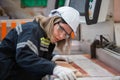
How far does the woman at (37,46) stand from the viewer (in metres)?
1.67

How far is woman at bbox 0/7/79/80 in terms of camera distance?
1.67m

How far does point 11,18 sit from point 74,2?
3.01 feet

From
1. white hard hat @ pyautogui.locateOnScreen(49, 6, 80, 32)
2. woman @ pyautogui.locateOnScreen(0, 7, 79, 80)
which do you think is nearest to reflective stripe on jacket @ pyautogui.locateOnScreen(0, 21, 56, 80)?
woman @ pyautogui.locateOnScreen(0, 7, 79, 80)

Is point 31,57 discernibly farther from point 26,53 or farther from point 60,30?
point 60,30

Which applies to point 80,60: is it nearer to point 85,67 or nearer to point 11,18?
point 85,67

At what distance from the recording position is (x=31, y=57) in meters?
1.67

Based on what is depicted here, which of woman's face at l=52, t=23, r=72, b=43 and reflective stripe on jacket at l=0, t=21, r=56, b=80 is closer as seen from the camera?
reflective stripe on jacket at l=0, t=21, r=56, b=80

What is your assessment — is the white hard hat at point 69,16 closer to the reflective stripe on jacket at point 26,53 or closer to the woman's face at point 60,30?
the woman's face at point 60,30

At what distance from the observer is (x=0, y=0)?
336 cm

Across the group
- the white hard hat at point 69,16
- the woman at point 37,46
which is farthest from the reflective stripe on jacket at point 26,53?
the white hard hat at point 69,16

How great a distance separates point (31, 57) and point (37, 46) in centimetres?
14

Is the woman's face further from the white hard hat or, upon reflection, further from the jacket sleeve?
the jacket sleeve

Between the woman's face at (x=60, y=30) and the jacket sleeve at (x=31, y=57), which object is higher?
the woman's face at (x=60, y=30)

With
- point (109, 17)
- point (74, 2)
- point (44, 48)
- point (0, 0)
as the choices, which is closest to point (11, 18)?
point (0, 0)
